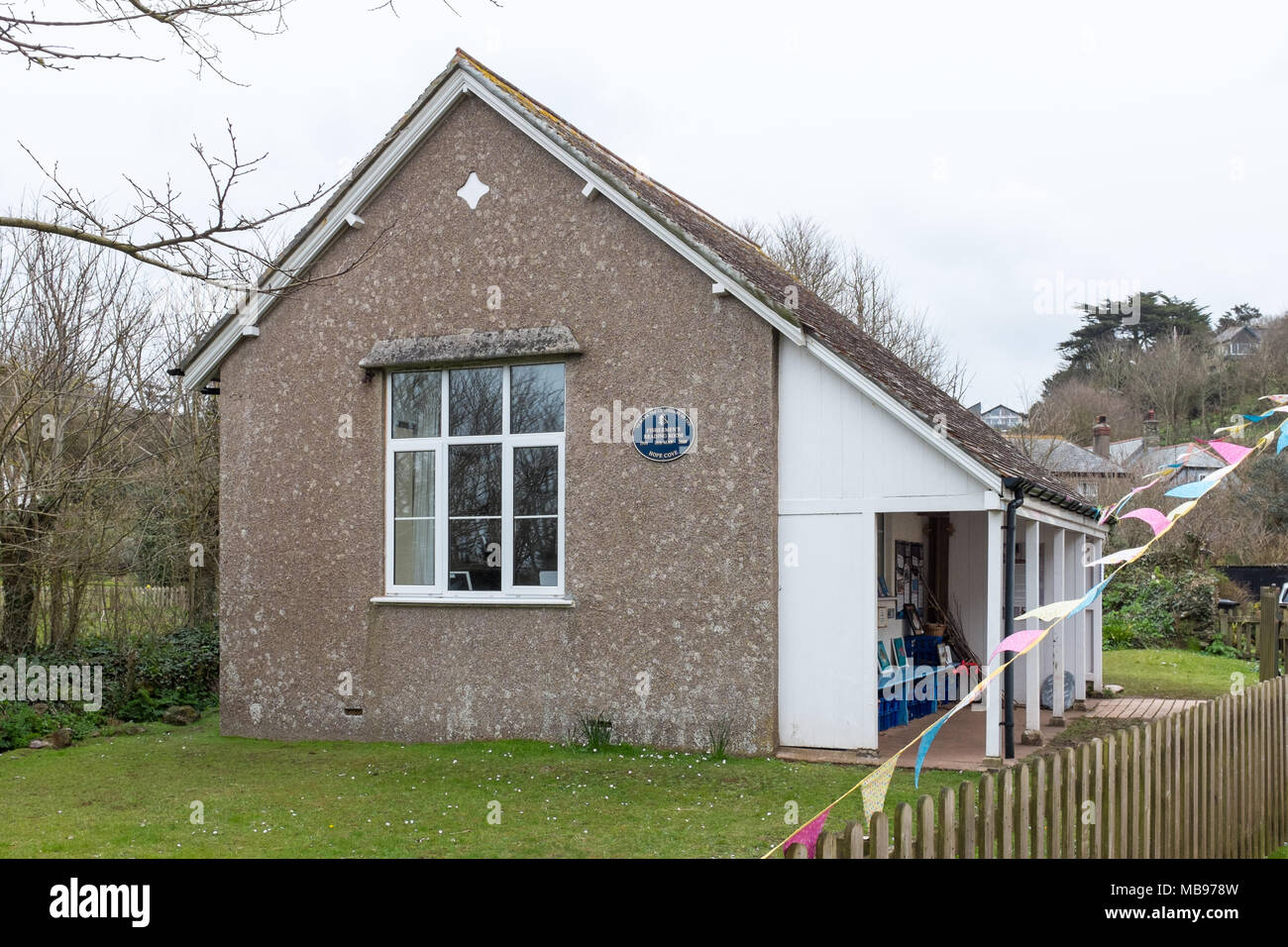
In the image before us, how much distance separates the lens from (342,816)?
8891 mm

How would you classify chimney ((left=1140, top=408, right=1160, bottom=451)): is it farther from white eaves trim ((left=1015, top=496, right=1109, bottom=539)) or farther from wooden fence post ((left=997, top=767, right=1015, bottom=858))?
wooden fence post ((left=997, top=767, right=1015, bottom=858))

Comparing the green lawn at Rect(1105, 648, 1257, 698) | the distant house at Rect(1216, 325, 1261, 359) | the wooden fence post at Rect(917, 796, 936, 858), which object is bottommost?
the green lawn at Rect(1105, 648, 1257, 698)

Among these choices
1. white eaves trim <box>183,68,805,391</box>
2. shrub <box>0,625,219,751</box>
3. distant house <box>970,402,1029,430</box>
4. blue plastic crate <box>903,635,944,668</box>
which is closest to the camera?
white eaves trim <box>183,68,805,391</box>

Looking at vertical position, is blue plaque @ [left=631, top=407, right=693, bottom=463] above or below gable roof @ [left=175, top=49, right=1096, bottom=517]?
below

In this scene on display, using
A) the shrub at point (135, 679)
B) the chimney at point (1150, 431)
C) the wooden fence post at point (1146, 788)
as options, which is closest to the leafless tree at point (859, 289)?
the chimney at point (1150, 431)

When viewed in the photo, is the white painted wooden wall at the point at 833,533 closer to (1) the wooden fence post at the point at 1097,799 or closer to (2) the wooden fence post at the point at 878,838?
(1) the wooden fence post at the point at 1097,799

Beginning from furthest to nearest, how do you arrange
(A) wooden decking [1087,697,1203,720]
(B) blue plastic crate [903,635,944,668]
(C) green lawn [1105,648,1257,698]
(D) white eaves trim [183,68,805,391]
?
(C) green lawn [1105,648,1257,698] < (B) blue plastic crate [903,635,944,668] < (A) wooden decking [1087,697,1203,720] < (D) white eaves trim [183,68,805,391]

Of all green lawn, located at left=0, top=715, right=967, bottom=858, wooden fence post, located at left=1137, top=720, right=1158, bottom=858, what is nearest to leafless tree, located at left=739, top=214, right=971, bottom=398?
green lawn, located at left=0, top=715, right=967, bottom=858

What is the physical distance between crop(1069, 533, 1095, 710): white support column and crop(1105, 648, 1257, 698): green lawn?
46.2 inches

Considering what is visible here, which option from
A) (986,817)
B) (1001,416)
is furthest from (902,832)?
(1001,416)

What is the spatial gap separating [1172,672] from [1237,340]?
153 feet

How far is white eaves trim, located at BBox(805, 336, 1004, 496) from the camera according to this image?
413 inches

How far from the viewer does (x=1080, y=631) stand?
16.0m
